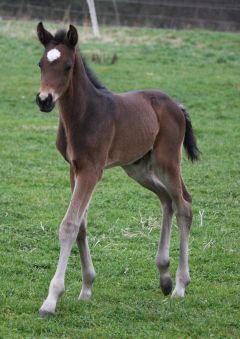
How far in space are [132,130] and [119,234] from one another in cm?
198

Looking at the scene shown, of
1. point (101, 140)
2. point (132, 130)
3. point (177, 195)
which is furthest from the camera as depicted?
point (177, 195)

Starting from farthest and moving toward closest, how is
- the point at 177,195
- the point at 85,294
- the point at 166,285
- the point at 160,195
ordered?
the point at 160,195, the point at 177,195, the point at 166,285, the point at 85,294

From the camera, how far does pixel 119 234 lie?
324 inches

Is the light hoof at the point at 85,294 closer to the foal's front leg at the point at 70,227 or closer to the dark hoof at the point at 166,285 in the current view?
the foal's front leg at the point at 70,227

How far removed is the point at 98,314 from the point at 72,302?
30cm

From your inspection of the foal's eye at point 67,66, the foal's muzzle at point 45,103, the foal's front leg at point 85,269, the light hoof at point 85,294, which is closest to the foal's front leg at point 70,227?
the foal's front leg at point 85,269

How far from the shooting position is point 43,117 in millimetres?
14820

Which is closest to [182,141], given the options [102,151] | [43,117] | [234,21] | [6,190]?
[102,151]

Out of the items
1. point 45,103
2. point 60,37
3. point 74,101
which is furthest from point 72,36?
point 45,103

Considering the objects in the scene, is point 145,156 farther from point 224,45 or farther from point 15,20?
point 15,20

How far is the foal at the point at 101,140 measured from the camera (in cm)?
584

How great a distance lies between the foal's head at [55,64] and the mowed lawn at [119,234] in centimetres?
150

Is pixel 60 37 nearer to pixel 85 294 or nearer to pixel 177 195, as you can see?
pixel 177 195

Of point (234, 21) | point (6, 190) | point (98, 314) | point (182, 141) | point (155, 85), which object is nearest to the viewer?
point (98, 314)
